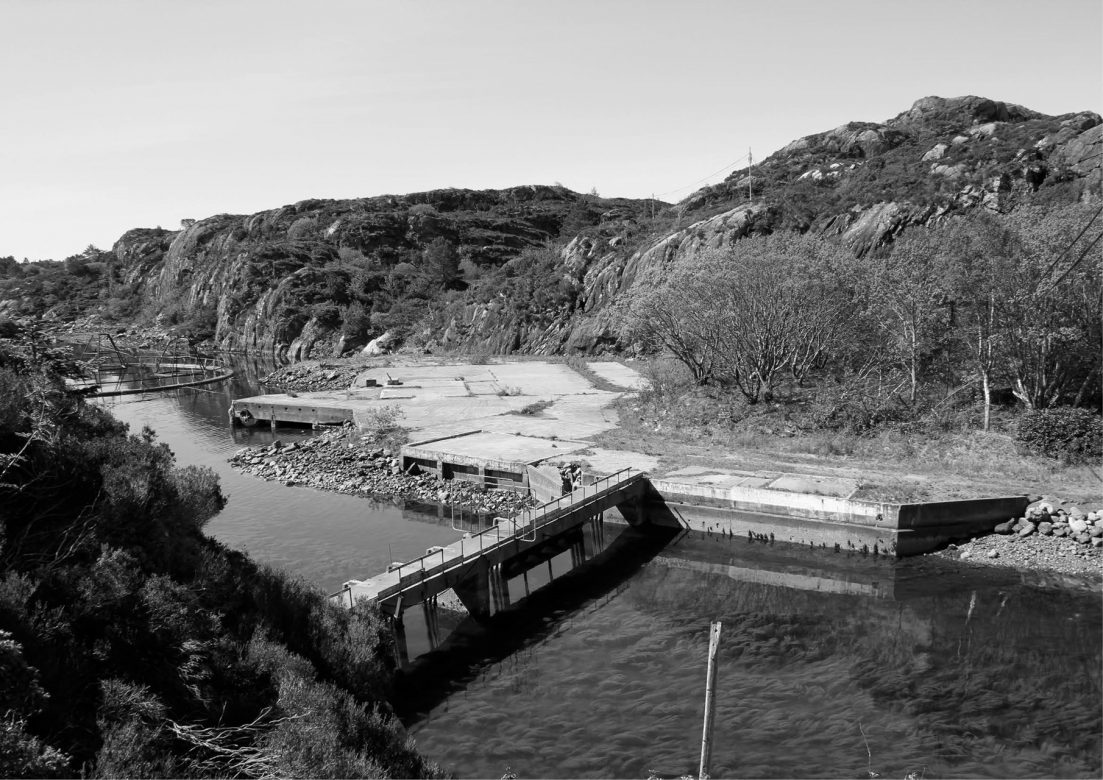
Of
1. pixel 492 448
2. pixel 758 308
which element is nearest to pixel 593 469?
pixel 492 448

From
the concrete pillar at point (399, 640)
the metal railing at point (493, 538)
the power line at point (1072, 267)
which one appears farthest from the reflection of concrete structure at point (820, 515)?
the concrete pillar at point (399, 640)

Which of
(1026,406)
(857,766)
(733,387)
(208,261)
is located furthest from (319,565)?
(208,261)

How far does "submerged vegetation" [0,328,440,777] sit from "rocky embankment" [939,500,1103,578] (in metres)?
19.2

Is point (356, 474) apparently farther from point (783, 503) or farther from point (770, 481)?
point (783, 503)

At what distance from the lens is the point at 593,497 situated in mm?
28062

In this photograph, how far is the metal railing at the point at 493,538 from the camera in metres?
20.6

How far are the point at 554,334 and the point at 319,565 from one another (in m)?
65.7

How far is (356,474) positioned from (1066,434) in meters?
29.4

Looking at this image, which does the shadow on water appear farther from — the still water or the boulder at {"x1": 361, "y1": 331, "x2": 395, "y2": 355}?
the boulder at {"x1": 361, "y1": 331, "x2": 395, "y2": 355}

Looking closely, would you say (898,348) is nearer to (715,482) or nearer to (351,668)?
(715,482)

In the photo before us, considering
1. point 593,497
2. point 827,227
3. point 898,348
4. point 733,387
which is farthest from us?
point 827,227

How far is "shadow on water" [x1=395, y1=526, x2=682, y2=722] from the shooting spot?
18734 mm

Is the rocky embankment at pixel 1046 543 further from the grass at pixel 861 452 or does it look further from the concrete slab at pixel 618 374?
the concrete slab at pixel 618 374

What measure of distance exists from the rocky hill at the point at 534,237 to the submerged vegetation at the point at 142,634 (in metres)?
44.3
